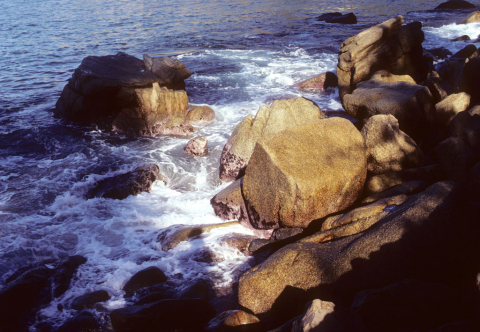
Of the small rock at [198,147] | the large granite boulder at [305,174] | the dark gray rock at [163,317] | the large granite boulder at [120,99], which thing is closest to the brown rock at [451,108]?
the large granite boulder at [305,174]

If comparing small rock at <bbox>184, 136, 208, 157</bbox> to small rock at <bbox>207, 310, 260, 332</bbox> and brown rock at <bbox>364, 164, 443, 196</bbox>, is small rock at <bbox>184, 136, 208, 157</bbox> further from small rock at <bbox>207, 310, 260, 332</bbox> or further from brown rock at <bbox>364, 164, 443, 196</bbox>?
small rock at <bbox>207, 310, 260, 332</bbox>

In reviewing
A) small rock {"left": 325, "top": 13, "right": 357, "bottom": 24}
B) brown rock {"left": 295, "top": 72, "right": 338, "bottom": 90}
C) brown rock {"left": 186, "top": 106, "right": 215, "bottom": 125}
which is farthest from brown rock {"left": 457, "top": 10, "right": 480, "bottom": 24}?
brown rock {"left": 186, "top": 106, "right": 215, "bottom": 125}

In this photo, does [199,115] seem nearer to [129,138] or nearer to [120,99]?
[129,138]

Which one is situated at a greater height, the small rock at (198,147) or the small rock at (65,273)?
the small rock at (198,147)

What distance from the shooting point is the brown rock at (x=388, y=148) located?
633 cm

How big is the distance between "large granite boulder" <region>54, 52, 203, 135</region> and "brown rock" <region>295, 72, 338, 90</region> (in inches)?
204

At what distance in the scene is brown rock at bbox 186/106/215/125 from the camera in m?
11.8

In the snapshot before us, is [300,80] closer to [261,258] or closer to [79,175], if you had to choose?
[79,175]

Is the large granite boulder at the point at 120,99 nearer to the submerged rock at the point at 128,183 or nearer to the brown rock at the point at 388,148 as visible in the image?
the submerged rock at the point at 128,183

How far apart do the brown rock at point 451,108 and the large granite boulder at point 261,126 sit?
260cm

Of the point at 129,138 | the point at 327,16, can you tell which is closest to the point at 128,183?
the point at 129,138

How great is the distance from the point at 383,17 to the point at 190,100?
21.6 metres

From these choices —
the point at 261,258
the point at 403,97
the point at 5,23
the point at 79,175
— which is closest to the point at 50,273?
the point at 261,258

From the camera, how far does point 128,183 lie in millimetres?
8352
